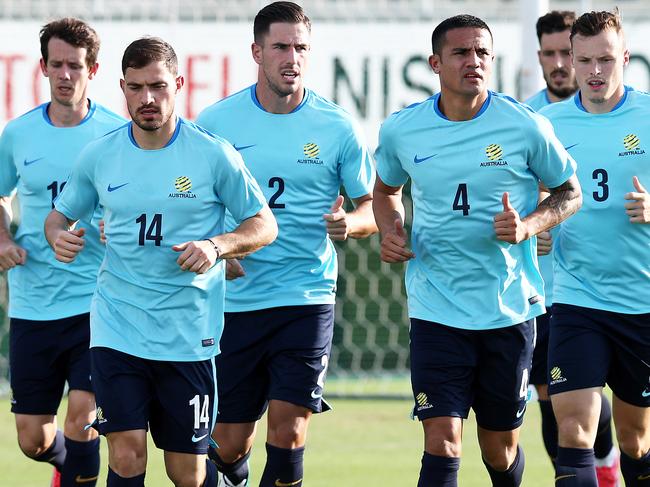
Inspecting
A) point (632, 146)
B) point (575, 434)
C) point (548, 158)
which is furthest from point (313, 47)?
point (575, 434)

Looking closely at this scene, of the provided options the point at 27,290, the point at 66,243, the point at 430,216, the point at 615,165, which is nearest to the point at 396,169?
the point at 430,216

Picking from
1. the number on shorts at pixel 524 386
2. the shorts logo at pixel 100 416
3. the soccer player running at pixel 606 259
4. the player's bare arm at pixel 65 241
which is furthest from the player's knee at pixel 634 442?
the player's bare arm at pixel 65 241

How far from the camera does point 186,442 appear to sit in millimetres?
6492

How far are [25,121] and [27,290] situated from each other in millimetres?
884

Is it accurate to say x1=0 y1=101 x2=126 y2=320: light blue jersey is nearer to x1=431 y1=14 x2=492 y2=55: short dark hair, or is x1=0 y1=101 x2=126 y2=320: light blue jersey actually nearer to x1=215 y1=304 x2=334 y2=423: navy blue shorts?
x1=215 y1=304 x2=334 y2=423: navy blue shorts

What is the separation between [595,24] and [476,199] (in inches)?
41.2

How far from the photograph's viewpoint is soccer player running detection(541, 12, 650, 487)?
270 inches

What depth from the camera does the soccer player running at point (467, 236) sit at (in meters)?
6.54

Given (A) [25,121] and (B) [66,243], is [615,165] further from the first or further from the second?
(A) [25,121]

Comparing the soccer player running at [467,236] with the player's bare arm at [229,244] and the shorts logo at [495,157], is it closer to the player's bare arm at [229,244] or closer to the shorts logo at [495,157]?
the shorts logo at [495,157]

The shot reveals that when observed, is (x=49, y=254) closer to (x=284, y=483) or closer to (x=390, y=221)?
(x=284, y=483)

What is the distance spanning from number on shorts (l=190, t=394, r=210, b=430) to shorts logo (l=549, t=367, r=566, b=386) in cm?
156

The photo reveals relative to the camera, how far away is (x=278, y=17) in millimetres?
7340

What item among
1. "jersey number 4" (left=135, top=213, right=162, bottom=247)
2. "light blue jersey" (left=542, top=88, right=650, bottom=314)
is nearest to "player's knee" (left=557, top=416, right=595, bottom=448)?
"light blue jersey" (left=542, top=88, right=650, bottom=314)
